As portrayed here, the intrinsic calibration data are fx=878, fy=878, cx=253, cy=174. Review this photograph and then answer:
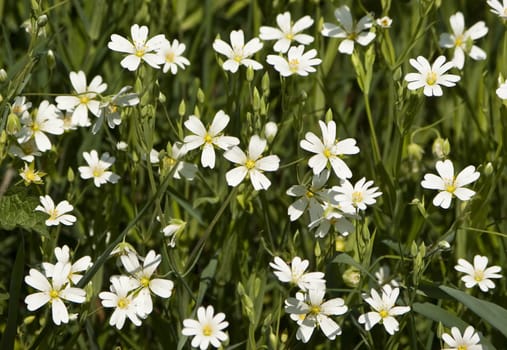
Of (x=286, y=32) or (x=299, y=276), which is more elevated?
(x=286, y=32)

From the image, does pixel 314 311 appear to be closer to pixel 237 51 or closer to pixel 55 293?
pixel 55 293

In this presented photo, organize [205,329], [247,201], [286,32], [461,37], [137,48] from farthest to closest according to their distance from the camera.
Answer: [461,37] → [286,32] → [247,201] → [137,48] → [205,329]

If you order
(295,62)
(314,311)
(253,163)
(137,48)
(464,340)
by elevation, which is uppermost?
(137,48)

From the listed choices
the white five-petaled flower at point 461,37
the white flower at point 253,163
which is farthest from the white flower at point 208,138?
the white five-petaled flower at point 461,37

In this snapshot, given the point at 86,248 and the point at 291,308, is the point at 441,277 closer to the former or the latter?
the point at 291,308

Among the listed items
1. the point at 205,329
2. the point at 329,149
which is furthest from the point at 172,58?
the point at 205,329

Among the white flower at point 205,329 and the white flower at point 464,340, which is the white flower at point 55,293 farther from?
the white flower at point 464,340

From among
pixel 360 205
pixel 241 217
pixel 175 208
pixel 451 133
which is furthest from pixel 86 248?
pixel 451 133
